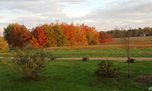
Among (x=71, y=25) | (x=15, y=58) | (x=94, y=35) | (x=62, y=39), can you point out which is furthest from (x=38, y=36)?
(x=15, y=58)

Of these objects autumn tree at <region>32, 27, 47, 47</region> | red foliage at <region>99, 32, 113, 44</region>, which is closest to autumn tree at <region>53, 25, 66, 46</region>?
autumn tree at <region>32, 27, 47, 47</region>

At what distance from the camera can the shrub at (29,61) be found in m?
8.77

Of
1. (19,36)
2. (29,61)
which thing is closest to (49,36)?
(19,36)

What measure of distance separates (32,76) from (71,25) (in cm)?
5274

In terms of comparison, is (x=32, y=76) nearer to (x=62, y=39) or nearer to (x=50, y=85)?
(x=50, y=85)

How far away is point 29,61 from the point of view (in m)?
8.70

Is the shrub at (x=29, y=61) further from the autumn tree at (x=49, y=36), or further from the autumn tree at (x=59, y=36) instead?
the autumn tree at (x=59, y=36)

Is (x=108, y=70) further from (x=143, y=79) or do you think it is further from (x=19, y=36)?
(x=19, y=36)

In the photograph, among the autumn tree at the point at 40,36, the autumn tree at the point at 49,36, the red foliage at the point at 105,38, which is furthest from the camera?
the red foliage at the point at 105,38

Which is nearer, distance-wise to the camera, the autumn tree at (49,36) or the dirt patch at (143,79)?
the dirt patch at (143,79)

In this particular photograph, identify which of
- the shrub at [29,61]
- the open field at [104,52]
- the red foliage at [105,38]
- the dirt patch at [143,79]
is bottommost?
the dirt patch at [143,79]

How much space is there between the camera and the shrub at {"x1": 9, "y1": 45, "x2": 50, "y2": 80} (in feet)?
28.8

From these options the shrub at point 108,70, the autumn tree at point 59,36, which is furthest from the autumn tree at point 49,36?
the shrub at point 108,70

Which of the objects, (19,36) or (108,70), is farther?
(19,36)
